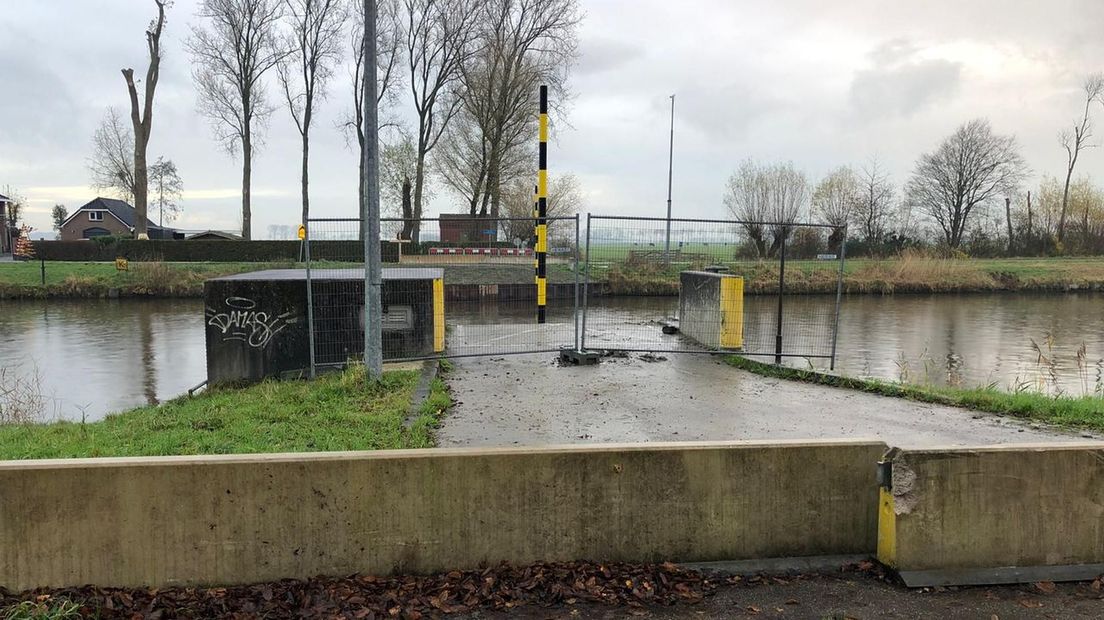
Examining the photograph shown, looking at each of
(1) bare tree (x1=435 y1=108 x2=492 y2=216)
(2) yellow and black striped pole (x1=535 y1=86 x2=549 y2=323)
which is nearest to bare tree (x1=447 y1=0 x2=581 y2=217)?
(1) bare tree (x1=435 y1=108 x2=492 y2=216)

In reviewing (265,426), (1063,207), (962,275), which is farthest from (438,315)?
(1063,207)

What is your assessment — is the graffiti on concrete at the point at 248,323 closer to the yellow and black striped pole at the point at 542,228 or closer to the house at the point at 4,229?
the yellow and black striped pole at the point at 542,228

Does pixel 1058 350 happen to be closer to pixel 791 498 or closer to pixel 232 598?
pixel 791 498

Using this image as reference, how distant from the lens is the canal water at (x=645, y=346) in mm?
11961

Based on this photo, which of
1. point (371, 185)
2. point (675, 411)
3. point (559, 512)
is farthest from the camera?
point (371, 185)

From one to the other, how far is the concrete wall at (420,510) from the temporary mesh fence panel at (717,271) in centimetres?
553

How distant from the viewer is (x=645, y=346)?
36.2ft

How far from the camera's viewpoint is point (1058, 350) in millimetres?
15844

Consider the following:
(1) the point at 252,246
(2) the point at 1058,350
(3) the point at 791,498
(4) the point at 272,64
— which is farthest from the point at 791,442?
(4) the point at 272,64

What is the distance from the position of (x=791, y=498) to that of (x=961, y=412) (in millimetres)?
4723

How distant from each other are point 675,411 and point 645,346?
12.2 ft

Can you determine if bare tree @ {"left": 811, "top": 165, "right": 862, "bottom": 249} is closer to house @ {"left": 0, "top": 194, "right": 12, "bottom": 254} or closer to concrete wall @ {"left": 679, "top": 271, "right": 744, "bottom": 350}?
concrete wall @ {"left": 679, "top": 271, "right": 744, "bottom": 350}

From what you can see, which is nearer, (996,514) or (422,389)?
(996,514)

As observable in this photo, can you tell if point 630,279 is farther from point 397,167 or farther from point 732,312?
point 397,167
